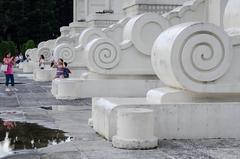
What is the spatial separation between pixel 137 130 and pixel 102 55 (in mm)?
7700

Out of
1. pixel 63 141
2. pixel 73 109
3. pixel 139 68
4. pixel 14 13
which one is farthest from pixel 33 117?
pixel 14 13

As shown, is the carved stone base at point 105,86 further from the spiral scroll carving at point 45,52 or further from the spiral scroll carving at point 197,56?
the spiral scroll carving at point 45,52

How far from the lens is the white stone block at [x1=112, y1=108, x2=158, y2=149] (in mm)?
7734

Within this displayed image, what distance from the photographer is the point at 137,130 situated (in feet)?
25.4

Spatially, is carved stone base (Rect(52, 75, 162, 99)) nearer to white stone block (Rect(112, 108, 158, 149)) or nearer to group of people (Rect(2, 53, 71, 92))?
group of people (Rect(2, 53, 71, 92))

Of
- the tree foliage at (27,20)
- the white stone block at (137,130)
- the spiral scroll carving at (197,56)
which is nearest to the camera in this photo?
the white stone block at (137,130)

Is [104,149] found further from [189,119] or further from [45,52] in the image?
[45,52]

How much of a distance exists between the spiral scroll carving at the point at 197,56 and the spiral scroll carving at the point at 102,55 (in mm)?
6637

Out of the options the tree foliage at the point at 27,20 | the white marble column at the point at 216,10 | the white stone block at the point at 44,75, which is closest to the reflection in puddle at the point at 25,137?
the white marble column at the point at 216,10

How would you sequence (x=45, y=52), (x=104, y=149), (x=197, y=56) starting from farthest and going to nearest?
(x=45, y=52)
(x=197, y=56)
(x=104, y=149)

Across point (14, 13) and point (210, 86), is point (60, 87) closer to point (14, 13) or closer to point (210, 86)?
point (210, 86)

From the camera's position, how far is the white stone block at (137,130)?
305 inches

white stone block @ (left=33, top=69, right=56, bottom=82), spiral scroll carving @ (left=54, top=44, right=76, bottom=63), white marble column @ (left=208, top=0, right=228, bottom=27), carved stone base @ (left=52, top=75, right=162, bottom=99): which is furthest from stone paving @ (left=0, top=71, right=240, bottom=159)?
white stone block @ (left=33, top=69, right=56, bottom=82)

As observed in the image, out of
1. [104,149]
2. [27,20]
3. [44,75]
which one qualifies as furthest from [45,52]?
[27,20]
